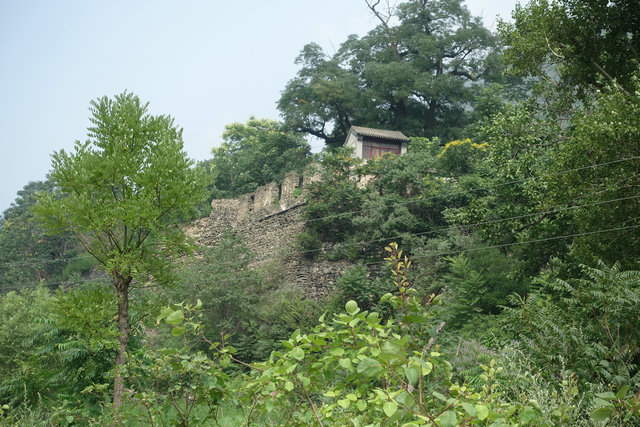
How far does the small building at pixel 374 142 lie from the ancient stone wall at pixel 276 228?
3923 millimetres

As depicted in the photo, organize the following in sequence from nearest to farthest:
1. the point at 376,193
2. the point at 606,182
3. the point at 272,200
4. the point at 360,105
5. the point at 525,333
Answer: the point at 525,333 < the point at 606,182 < the point at 376,193 < the point at 272,200 < the point at 360,105

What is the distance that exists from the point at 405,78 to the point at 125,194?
2266 cm

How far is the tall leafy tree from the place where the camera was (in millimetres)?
30575

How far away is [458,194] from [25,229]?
32.7 metres

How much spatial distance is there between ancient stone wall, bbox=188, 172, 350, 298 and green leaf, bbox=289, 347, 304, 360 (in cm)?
2058

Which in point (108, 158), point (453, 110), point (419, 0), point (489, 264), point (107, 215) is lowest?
point (489, 264)

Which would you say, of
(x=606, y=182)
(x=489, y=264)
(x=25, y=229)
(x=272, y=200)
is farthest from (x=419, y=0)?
(x=25, y=229)

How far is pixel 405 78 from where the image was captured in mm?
30672

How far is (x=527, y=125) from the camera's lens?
12.9 meters

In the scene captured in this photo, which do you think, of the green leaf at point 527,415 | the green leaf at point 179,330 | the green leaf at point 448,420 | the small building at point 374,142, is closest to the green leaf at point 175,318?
the green leaf at point 179,330

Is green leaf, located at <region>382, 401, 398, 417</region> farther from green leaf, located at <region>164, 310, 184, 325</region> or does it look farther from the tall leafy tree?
the tall leafy tree

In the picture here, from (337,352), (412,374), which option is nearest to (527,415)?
(412,374)

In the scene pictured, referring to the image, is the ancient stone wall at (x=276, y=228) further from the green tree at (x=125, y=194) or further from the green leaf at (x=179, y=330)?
the green leaf at (x=179, y=330)

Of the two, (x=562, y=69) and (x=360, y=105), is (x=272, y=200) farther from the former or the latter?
(x=562, y=69)
